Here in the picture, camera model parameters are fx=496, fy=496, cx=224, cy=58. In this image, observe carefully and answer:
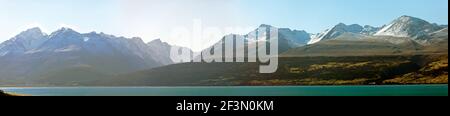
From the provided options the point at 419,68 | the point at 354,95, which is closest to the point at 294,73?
the point at 419,68

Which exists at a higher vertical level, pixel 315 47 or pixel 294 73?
pixel 315 47

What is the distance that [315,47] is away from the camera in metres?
145

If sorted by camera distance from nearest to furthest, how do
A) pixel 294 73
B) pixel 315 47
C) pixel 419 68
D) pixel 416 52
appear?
pixel 294 73 < pixel 419 68 < pixel 416 52 < pixel 315 47
